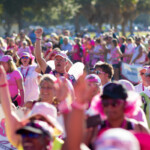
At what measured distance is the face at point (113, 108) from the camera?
348 centimetres

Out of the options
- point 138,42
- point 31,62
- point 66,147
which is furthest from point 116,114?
point 138,42

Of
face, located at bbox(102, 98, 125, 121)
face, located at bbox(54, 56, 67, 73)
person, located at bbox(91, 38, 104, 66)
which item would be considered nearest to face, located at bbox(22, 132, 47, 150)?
face, located at bbox(102, 98, 125, 121)

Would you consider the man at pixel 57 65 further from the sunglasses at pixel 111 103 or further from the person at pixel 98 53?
the person at pixel 98 53

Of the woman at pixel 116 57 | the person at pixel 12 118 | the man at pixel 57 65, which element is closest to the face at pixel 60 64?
the man at pixel 57 65

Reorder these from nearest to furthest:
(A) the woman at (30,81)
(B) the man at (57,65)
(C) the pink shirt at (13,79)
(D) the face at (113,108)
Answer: (D) the face at (113,108) → (B) the man at (57,65) → (C) the pink shirt at (13,79) → (A) the woman at (30,81)

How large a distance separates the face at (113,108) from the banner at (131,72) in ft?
32.7

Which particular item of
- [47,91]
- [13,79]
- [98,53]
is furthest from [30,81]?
[98,53]

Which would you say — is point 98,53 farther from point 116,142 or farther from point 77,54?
point 116,142

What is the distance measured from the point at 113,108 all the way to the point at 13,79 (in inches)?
172

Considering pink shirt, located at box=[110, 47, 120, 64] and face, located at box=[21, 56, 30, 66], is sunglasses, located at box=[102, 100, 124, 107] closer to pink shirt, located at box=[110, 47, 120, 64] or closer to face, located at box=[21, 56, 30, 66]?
face, located at box=[21, 56, 30, 66]

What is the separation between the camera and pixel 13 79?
762 cm

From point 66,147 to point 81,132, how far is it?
0.33m

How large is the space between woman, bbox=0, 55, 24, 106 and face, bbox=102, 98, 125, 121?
4.31 meters

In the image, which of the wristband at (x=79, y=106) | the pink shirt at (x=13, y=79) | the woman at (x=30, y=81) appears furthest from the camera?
the woman at (x=30, y=81)
